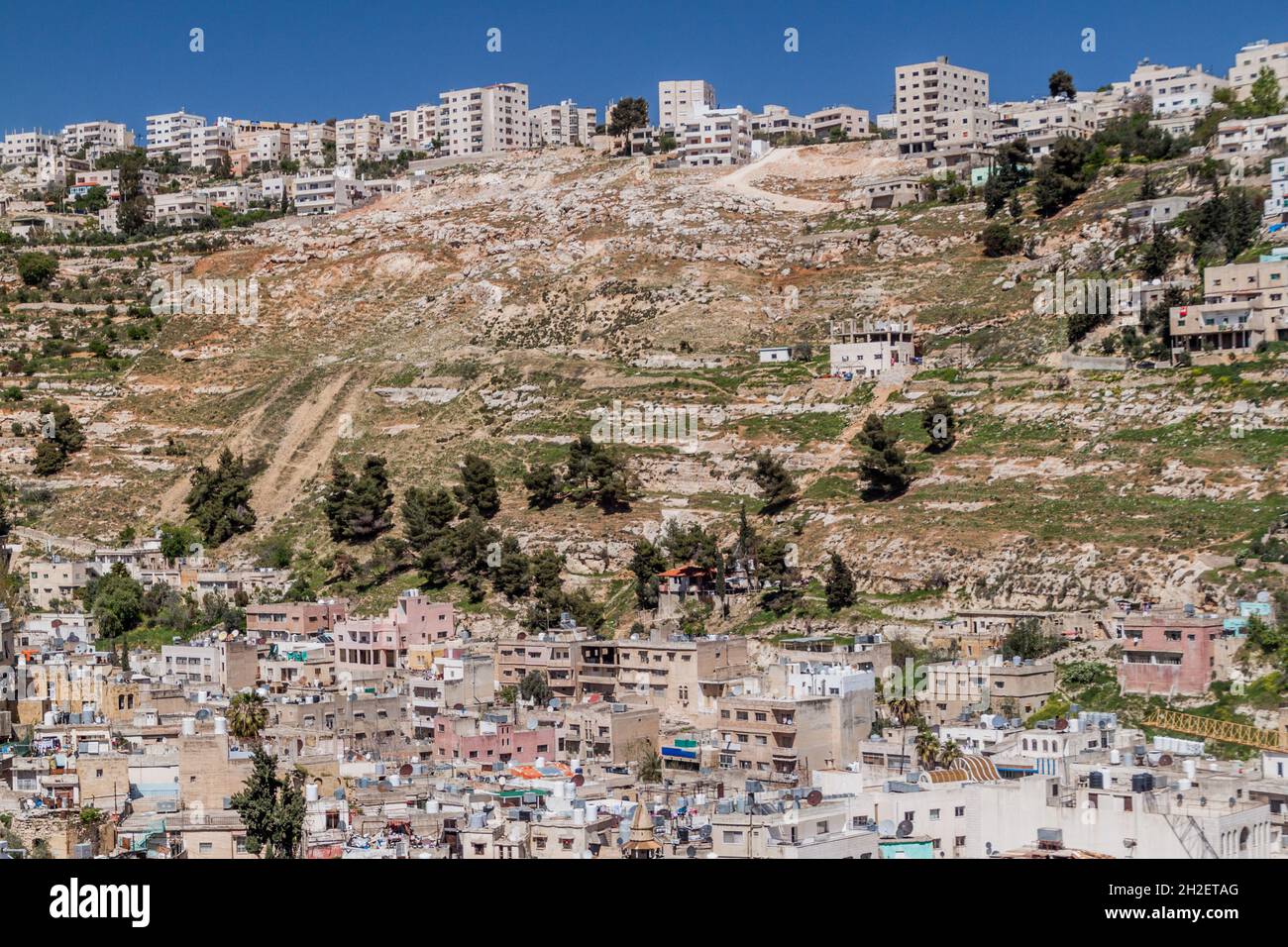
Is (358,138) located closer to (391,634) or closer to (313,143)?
→ (313,143)

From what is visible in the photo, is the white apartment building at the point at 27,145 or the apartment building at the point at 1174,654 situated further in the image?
the white apartment building at the point at 27,145

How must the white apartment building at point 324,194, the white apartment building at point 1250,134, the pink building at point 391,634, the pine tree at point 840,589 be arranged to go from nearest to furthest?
the pine tree at point 840,589 < the pink building at point 391,634 < the white apartment building at point 1250,134 < the white apartment building at point 324,194

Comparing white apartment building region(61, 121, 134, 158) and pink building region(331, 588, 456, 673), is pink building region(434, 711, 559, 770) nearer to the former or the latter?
pink building region(331, 588, 456, 673)

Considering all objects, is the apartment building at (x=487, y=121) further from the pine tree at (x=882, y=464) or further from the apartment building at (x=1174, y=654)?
the apartment building at (x=1174, y=654)

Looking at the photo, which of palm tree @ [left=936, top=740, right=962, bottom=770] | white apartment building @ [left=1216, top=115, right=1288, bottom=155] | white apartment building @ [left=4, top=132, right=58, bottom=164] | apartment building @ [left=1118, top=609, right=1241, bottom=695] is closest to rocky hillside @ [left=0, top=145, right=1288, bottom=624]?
white apartment building @ [left=1216, top=115, right=1288, bottom=155]

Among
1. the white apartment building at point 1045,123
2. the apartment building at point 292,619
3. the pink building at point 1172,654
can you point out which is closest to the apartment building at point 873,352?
the apartment building at point 292,619

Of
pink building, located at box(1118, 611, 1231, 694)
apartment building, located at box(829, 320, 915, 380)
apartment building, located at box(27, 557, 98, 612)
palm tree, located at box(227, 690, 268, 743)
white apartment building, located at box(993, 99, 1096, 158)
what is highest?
white apartment building, located at box(993, 99, 1096, 158)

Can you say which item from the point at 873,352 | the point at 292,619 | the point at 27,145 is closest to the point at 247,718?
the point at 292,619
